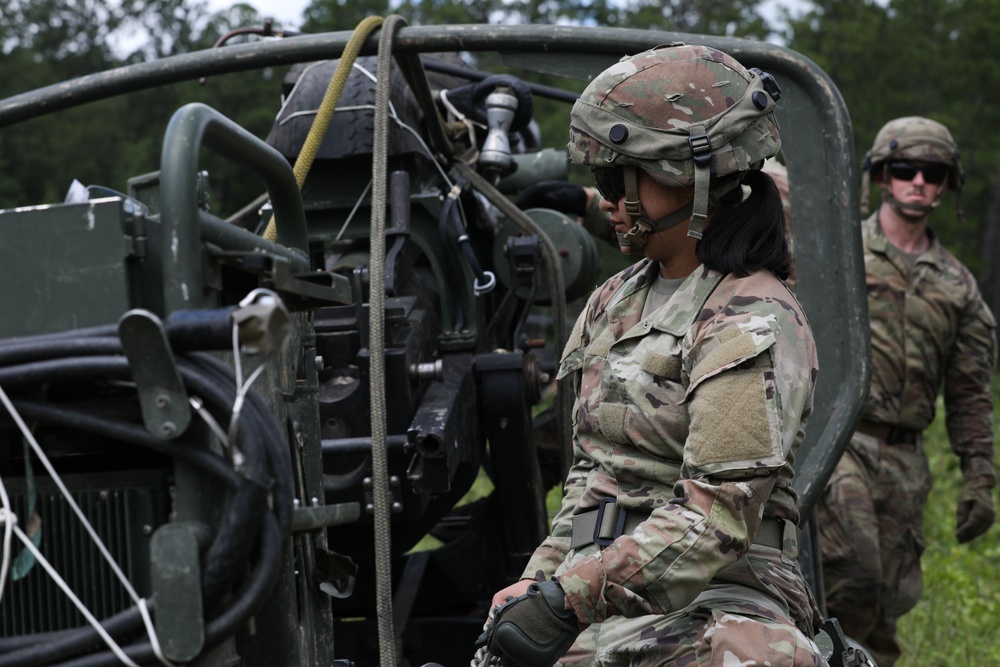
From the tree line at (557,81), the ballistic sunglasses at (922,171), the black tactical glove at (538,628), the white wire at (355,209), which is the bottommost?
the tree line at (557,81)

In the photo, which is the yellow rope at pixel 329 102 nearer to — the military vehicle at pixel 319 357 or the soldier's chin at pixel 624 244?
the military vehicle at pixel 319 357

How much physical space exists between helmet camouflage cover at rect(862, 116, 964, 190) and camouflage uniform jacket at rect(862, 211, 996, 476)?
13.6 inches

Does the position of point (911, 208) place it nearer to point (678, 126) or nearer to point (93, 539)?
point (678, 126)

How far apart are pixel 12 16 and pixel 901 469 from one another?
25.0m

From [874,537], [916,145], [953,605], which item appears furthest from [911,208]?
[953,605]

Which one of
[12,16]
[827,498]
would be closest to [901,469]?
[827,498]

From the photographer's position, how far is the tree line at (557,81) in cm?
2175

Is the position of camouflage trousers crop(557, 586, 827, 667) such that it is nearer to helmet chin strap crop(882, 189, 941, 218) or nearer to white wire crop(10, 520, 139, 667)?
white wire crop(10, 520, 139, 667)

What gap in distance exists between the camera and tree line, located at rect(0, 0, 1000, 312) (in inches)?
856

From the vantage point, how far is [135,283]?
1972mm

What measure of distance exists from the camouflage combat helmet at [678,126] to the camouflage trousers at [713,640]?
2.35ft

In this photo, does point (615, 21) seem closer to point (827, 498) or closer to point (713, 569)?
point (827, 498)

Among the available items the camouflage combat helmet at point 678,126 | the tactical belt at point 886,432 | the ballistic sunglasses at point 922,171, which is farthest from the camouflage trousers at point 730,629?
the ballistic sunglasses at point 922,171

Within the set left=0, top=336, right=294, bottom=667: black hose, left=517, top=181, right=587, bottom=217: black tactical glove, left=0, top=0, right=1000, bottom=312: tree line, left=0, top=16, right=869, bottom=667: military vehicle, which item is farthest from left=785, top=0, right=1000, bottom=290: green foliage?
left=0, top=336, right=294, bottom=667: black hose
